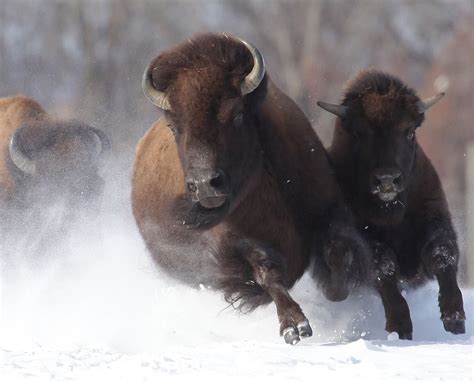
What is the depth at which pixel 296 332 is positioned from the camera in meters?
7.46

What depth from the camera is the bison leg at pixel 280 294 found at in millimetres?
7473

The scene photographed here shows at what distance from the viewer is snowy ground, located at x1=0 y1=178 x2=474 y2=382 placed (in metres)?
6.41

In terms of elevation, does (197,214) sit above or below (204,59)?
below

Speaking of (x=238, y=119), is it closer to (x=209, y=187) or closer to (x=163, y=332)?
(x=209, y=187)

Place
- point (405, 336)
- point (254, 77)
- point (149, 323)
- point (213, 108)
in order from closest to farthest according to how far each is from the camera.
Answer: point (213, 108) < point (254, 77) < point (405, 336) < point (149, 323)

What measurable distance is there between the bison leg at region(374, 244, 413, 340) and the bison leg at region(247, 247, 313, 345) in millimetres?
735

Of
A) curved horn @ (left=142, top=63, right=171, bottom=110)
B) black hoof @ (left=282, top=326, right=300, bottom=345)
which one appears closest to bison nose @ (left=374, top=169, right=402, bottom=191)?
black hoof @ (left=282, top=326, right=300, bottom=345)

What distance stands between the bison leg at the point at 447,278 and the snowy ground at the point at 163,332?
0.40 ft

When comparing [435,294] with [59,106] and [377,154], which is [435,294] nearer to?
[377,154]

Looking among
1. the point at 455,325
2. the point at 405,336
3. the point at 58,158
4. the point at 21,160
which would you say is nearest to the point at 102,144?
the point at 58,158

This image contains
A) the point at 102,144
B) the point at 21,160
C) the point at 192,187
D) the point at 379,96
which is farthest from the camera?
the point at 102,144

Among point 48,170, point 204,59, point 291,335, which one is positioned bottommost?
point 291,335

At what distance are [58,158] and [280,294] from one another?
12.8 feet

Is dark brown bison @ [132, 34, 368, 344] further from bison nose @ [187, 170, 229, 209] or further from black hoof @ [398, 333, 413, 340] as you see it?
black hoof @ [398, 333, 413, 340]
